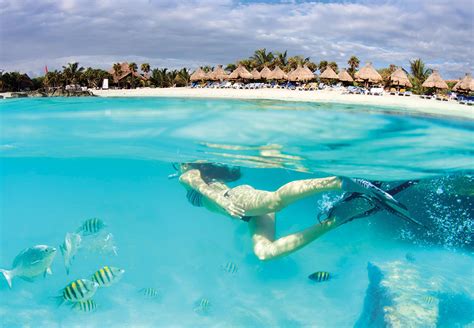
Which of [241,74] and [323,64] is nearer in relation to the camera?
[241,74]

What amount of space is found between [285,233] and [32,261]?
255 inches

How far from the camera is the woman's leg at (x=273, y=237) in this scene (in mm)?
6477

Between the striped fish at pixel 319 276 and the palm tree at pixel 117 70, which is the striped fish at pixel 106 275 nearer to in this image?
the striped fish at pixel 319 276

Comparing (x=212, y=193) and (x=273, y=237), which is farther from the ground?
(x=212, y=193)

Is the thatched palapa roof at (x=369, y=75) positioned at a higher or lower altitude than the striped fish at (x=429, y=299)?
higher

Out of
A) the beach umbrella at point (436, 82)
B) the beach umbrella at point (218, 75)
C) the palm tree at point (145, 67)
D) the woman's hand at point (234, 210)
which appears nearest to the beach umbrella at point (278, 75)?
the beach umbrella at point (218, 75)

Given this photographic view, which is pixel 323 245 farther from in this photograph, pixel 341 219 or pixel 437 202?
pixel 341 219

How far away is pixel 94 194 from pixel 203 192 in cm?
4992

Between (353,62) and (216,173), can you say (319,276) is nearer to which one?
(216,173)

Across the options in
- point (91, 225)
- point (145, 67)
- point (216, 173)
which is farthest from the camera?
point (145, 67)

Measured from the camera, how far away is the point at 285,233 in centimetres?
1084

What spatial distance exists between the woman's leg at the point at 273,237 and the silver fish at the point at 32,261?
3622mm

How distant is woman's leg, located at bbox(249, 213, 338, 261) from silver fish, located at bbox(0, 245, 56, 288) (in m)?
3.62

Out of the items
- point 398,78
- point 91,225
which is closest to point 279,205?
point 91,225
